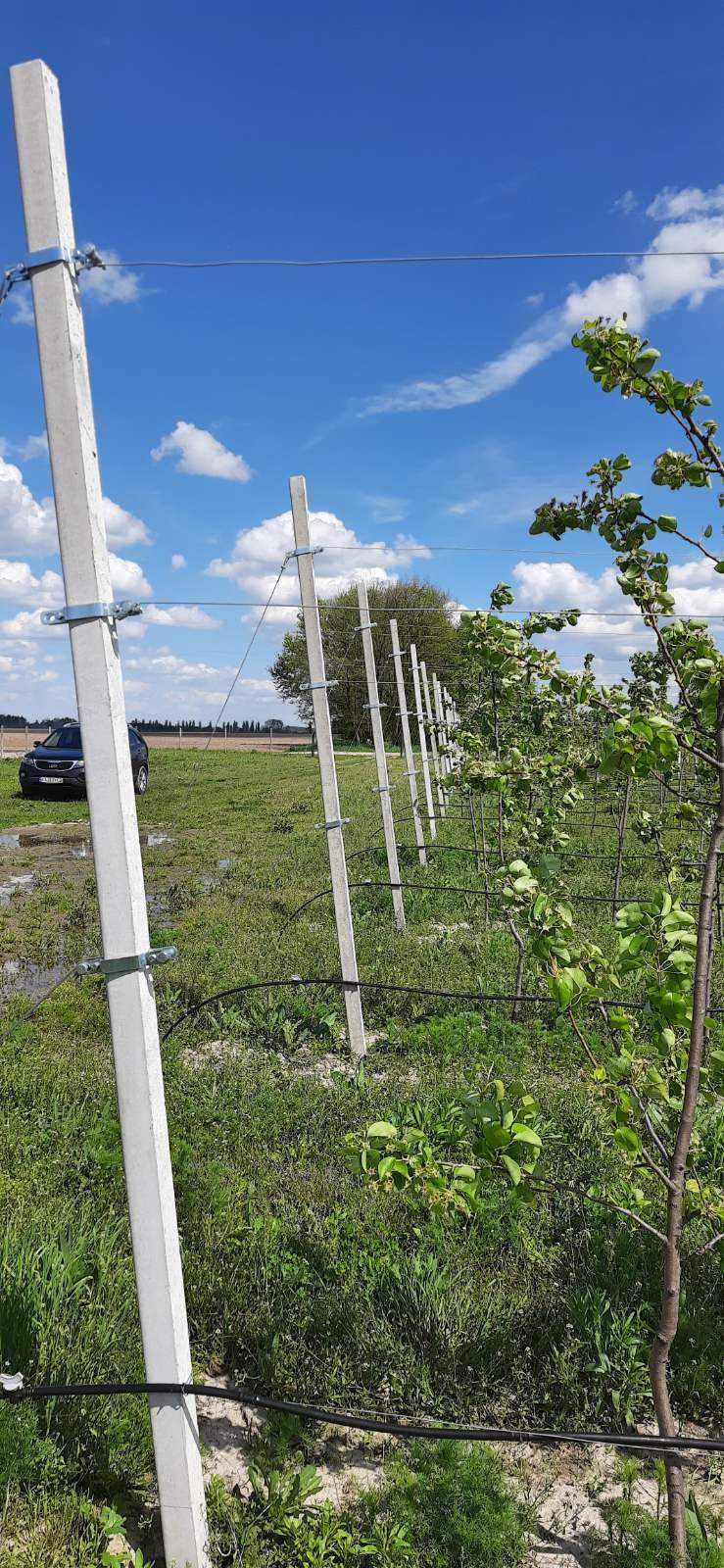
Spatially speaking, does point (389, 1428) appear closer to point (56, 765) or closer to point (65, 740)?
point (56, 765)

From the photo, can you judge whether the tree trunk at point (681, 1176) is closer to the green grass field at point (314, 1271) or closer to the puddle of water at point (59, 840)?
the green grass field at point (314, 1271)

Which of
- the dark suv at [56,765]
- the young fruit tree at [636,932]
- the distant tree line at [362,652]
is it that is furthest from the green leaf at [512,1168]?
the distant tree line at [362,652]

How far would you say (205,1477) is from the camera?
2.55 meters

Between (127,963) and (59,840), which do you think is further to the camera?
(59,840)

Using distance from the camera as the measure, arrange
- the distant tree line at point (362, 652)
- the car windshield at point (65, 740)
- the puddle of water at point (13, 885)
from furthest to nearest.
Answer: the distant tree line at point (362, 652), the car windshield at point (65, 740), the puddle of water at point (13, 885)

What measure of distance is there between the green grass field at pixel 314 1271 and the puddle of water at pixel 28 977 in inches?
12.8

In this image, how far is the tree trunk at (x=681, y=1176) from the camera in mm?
2119

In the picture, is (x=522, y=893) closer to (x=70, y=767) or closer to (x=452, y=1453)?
(x=452, y=1453)

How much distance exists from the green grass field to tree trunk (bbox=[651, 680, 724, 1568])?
225 millimetres

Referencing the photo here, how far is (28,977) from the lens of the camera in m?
7.45

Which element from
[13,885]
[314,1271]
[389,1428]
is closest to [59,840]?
[13,885]

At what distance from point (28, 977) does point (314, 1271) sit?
16.3 ft

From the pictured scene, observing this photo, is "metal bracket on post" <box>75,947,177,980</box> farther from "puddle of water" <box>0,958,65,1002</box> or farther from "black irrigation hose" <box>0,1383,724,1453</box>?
"puddle of water" <box>0,958,65,1002</box>

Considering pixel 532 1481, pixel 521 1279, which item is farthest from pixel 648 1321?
pixel 532 1481
